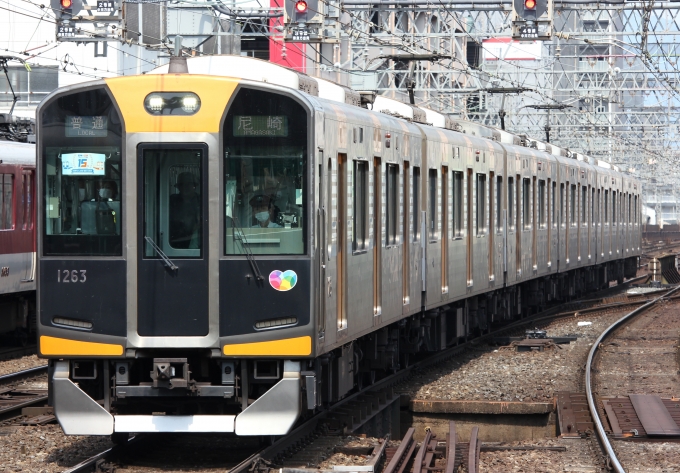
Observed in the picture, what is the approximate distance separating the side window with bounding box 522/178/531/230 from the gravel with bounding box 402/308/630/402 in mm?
2328

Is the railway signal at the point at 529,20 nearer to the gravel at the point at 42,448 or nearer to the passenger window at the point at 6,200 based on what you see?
the passenger window at the point at 6,200

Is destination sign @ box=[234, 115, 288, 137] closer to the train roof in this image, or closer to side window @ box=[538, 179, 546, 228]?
the train roof

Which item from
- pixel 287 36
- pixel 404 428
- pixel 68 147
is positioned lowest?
pixel 404 428

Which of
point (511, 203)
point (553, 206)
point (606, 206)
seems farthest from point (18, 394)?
point (606, 206)

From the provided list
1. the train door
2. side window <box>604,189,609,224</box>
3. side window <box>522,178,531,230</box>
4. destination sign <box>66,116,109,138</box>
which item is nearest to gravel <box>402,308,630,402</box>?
side window <box>522,178,531,230</box>

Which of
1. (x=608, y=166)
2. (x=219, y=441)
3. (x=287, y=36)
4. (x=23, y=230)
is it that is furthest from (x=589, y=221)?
(x=219, y=441)

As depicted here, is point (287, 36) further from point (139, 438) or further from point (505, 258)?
point (139, 438)

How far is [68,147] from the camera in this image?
830cm

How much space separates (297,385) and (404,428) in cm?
403

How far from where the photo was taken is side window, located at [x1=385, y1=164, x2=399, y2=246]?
36.2 ft

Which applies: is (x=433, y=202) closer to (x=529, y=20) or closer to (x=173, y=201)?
(x=173, y=201)

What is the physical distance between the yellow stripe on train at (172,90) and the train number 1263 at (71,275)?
970 millimetres

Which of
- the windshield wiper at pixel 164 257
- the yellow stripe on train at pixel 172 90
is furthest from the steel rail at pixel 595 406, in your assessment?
the yellow stripe on train at pixel 172 90

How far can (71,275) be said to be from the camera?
27.2 feet
